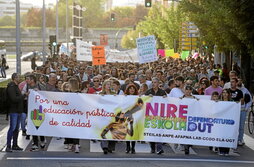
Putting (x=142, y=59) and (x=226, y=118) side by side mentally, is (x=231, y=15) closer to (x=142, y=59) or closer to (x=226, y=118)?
(x=142, y=59)

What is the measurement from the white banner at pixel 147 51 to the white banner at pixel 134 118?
12.7 metres

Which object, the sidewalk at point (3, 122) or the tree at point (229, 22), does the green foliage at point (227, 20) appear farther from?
the sidewalk at point (3, 122)

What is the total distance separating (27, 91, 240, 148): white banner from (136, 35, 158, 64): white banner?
12.7 meters

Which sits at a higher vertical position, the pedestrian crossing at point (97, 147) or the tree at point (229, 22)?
the tree at point (229, 22)

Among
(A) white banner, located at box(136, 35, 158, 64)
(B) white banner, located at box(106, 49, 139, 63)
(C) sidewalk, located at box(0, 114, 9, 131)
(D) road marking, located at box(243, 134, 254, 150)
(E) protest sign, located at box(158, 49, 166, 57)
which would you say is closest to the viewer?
(D) road marking, located at box(243, 134, 254, 150)

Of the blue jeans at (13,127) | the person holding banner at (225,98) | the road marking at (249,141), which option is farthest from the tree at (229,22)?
the blue jeans at (13,127)

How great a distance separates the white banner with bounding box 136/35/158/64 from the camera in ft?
95.5

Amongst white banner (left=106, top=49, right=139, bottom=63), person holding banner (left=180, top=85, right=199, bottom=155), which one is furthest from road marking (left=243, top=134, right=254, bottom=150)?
white banner (left=106, top=49, right=139, bottom=63)

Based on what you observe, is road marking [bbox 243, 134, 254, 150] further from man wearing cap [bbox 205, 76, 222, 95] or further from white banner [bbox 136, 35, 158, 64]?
white banner [bbox 136, 35, 158, 64]

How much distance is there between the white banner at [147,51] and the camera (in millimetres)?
29109

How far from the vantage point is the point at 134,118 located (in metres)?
16.4

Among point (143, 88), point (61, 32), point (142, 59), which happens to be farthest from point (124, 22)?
point (143, 88)

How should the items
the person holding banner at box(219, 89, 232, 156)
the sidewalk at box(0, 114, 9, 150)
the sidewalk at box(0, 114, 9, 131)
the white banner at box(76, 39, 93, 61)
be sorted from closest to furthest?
the person holding banner at box(219, 89, 232, 156), the sidewalk at box(0, 114, 9, 150), the sidewalk at box(0, 114, 9, 131), the white banner at box(76, 39, 93, 61)

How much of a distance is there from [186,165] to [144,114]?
2383 mm
